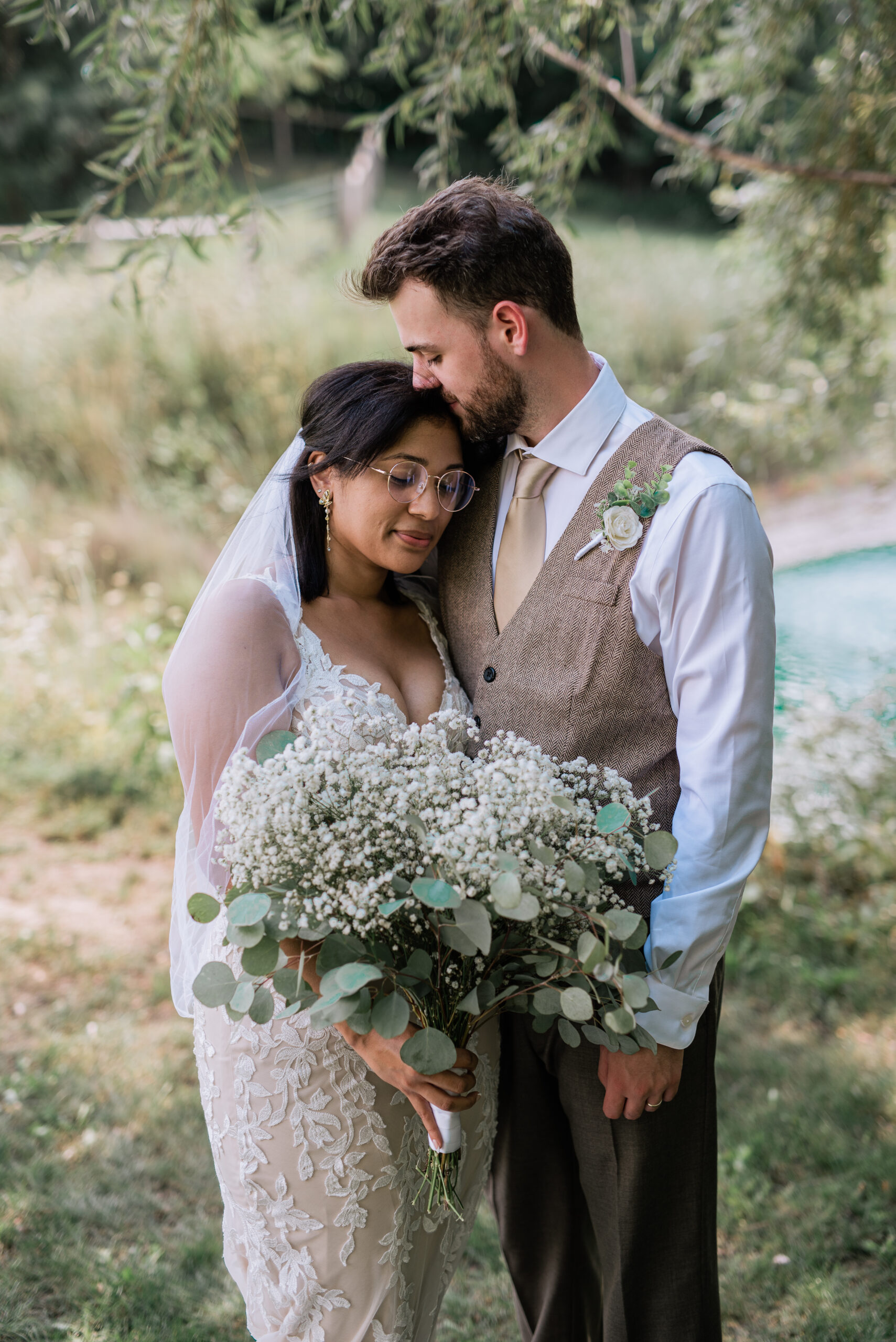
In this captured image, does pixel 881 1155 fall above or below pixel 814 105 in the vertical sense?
below

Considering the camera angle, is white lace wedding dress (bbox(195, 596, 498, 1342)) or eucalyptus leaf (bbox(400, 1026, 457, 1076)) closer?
eucalyptus leaf (bbox(400, 1026, 457, 1076))

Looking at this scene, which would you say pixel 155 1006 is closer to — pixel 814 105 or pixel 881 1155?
pixel 881 1155

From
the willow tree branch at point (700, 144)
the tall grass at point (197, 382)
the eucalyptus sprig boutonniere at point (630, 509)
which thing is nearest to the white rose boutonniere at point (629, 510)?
the eucalyptus sprig boutonniere at point (630, 509)

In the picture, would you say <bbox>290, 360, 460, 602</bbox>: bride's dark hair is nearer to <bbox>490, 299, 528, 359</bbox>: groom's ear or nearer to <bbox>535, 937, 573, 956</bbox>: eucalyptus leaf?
<bbox>490, 299, 528, 359</bbox>: groom's ear

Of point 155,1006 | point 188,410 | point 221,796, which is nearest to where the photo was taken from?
point 221,796

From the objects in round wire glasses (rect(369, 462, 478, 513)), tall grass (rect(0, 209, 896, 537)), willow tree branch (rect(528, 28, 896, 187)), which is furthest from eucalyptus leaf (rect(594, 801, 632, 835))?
tall grass (rect(0, 209, 896, 537))

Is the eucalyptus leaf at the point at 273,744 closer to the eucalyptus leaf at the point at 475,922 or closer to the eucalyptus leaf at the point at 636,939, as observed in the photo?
the eucalyptus leaf at the point at 475,922

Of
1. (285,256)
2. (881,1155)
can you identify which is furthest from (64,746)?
(285,256)

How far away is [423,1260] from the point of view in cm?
195

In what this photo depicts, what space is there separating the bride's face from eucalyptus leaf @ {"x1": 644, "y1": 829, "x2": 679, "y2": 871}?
81cm

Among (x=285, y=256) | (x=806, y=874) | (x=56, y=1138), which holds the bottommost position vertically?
(x=806, y=874)

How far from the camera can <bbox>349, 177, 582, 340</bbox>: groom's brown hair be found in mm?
1938

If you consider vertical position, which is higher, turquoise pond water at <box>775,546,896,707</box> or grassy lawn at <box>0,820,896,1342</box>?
turquoise pond water at <box>775,546,896,707</box>

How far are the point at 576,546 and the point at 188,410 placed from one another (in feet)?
20.1
